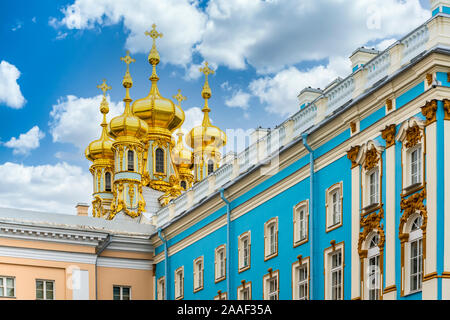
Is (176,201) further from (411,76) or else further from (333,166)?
(411,76)

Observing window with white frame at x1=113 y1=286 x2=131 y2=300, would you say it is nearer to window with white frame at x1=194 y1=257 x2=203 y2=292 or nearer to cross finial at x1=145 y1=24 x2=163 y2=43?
window with white frame at x1=194 y1=257 x2=203 y2=292

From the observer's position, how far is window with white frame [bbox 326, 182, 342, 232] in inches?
1339

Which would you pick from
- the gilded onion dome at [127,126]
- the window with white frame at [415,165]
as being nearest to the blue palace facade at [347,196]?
the window with white frame at [415,165]

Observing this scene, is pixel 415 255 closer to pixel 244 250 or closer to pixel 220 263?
pixel 244 250

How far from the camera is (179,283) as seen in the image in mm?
45844

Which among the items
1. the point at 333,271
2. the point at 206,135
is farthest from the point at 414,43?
the point at 206,135

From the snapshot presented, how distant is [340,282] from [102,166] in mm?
43835

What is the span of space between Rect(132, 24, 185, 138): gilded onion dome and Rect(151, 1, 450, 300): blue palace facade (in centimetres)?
2452

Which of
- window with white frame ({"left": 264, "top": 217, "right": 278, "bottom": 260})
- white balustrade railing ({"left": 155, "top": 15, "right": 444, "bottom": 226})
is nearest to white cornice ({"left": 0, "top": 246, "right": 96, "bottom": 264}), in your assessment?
white balustrade railing ({"left": 155, "top": 15, "right": 444, "bottom": 226})

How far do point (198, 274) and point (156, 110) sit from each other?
26127 millimetres

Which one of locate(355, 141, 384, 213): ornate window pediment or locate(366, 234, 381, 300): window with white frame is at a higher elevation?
locate(355, 141, 384, 213): ornate window pediment

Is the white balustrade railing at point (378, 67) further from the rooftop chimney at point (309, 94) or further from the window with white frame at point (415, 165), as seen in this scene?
the rooftop chimney at point (309, 94)

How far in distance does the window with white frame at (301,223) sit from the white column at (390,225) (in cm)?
501
